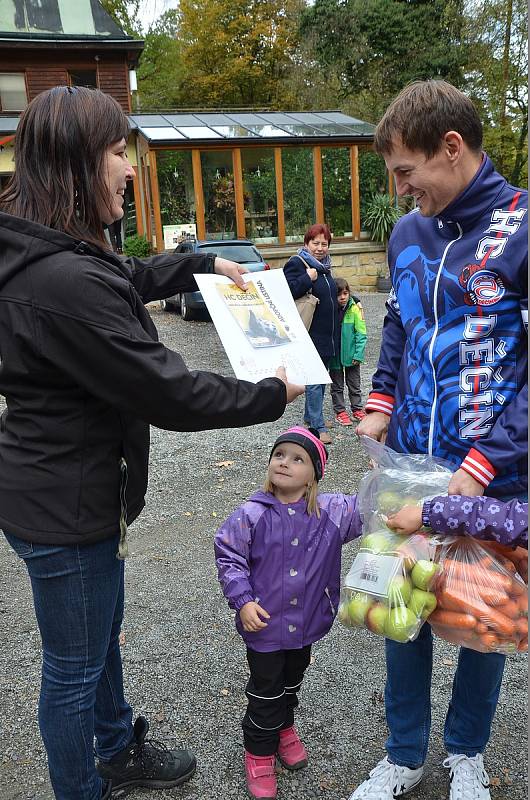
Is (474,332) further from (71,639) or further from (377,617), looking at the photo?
(71,639)

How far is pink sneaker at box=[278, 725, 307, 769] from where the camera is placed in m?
2.54

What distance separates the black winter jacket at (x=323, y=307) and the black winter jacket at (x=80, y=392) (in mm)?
4606

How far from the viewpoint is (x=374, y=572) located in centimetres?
192

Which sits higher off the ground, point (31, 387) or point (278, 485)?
point (31, 387)

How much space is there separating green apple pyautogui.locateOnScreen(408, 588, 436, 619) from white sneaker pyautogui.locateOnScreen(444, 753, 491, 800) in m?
0.83

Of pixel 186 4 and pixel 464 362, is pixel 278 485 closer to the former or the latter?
pixel 464 362

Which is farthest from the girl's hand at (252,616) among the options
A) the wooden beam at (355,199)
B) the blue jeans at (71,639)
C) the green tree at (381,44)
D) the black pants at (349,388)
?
the green tree at (381,44)

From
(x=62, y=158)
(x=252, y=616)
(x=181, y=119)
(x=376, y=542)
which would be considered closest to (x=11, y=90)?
(x=181, y=119)

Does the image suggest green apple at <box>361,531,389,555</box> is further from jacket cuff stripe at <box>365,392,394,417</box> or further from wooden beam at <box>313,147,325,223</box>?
wooden beam at <box>313,147,325,223</box>

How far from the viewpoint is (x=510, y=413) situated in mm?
1851

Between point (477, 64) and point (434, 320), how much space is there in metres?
30.1

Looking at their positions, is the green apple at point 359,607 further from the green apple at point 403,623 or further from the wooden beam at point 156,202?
the wooden beam at point 156,202

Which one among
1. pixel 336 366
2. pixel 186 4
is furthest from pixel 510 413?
pixel 186 4

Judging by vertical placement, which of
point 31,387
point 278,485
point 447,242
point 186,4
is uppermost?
point 186,4
